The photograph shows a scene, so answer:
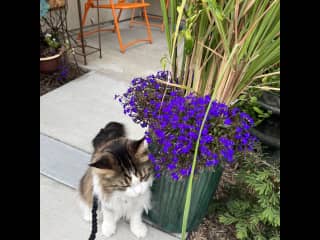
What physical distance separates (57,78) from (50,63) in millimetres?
158

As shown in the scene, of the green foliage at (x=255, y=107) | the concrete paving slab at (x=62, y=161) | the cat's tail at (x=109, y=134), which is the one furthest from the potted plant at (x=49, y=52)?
the green foliage at (x=255, y=107)

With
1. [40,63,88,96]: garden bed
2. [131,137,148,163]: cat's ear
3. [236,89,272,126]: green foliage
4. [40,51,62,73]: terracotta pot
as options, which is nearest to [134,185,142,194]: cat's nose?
[131,137,148,163]: cat's ear

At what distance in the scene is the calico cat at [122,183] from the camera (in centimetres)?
109

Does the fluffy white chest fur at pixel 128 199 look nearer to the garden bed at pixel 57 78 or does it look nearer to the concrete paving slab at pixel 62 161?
the concrete paving slab at pixel 62 161

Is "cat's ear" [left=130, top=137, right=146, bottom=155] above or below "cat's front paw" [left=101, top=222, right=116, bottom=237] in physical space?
above

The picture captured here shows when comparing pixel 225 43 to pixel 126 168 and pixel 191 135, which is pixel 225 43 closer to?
pixel 191 135

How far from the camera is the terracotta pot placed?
2588 mm

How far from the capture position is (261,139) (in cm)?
162

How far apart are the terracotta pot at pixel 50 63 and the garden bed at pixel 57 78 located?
0.05m

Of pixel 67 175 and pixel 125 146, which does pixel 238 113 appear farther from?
pixel 67 175

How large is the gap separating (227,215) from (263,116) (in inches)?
22.0

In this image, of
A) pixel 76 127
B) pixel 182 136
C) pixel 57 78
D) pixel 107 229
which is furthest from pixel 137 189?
pixel 57 78

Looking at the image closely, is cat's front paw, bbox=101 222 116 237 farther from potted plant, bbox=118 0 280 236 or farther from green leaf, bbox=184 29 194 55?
green leaf, bbox=184 29 194 55
